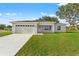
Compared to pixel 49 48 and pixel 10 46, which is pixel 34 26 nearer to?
pixel 49 48

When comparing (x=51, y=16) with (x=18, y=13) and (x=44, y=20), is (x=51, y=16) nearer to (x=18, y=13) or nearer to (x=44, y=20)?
(x=44, y=20)

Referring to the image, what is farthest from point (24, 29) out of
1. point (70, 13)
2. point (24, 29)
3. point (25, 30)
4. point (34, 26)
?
point (70, 13)

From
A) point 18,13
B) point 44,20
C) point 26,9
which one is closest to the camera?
point 26,9

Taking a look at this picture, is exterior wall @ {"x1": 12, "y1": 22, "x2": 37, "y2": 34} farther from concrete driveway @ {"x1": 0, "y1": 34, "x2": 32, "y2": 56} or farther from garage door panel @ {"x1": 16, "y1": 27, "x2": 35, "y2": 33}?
concrete driveway @ {"x1": 0, "y1": 34, "x2": 32, "y2": 56}

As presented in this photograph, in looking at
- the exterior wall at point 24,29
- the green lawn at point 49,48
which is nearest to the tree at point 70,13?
the exterior wall at point 24,29

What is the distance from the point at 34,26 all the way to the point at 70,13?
3551mm

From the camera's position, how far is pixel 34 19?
17484 millimetres

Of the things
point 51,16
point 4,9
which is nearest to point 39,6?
point 51,16

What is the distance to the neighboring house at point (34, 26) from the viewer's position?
55.9 ft

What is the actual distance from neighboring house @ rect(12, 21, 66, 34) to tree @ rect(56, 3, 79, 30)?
5.20ft

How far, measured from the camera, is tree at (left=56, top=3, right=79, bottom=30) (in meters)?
15.0

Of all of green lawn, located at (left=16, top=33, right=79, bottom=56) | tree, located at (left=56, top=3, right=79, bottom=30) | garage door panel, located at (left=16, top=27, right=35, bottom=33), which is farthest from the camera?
garage door panel, located at (left=16, top=27, right=35, bottom=33)

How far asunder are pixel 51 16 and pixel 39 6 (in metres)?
1.88

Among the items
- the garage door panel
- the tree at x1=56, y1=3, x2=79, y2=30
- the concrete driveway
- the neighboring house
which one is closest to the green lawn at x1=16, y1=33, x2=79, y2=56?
the concrete driveway
